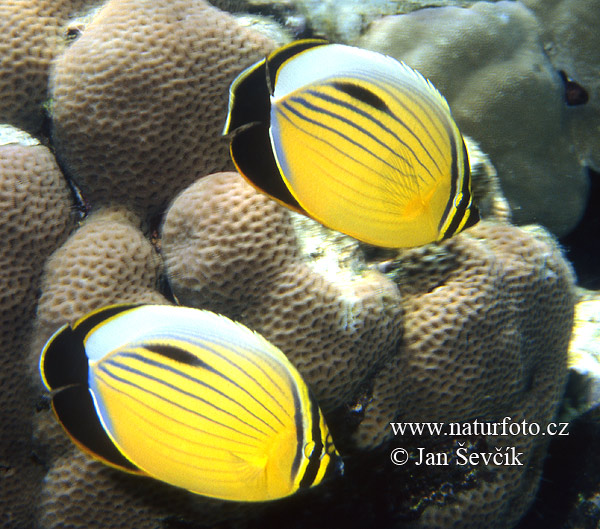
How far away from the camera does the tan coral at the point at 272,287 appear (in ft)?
6.10

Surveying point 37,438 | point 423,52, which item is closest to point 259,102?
point 37,438

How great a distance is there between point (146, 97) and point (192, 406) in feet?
4.93

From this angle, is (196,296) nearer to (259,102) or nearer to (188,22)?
(259,102)

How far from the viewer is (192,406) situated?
124cm

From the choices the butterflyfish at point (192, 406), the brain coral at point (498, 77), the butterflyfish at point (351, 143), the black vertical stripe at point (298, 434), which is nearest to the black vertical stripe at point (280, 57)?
the butterflyfish at point (351, 143)

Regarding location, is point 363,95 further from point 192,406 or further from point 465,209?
point 192,406

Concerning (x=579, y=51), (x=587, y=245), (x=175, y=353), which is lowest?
(x=587, y=245)

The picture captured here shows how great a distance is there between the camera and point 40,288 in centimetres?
204

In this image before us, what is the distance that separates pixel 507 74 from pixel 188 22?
6.62 ft

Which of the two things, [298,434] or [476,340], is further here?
[476,340]

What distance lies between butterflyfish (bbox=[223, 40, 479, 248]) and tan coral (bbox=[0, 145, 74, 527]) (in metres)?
1.33

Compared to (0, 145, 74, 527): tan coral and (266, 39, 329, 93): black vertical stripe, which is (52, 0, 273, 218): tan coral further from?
(266, 39, 329, 93): black vertical stripe

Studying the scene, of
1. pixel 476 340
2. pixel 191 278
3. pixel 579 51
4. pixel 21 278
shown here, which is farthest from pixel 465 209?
pixel 579 51

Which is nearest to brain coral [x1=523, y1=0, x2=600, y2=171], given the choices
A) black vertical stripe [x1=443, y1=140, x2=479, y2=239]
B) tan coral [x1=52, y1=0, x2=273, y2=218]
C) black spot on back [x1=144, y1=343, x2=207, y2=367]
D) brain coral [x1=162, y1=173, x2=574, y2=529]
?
brain coral [x1=162, y1=173, x2=574, y2=529]
